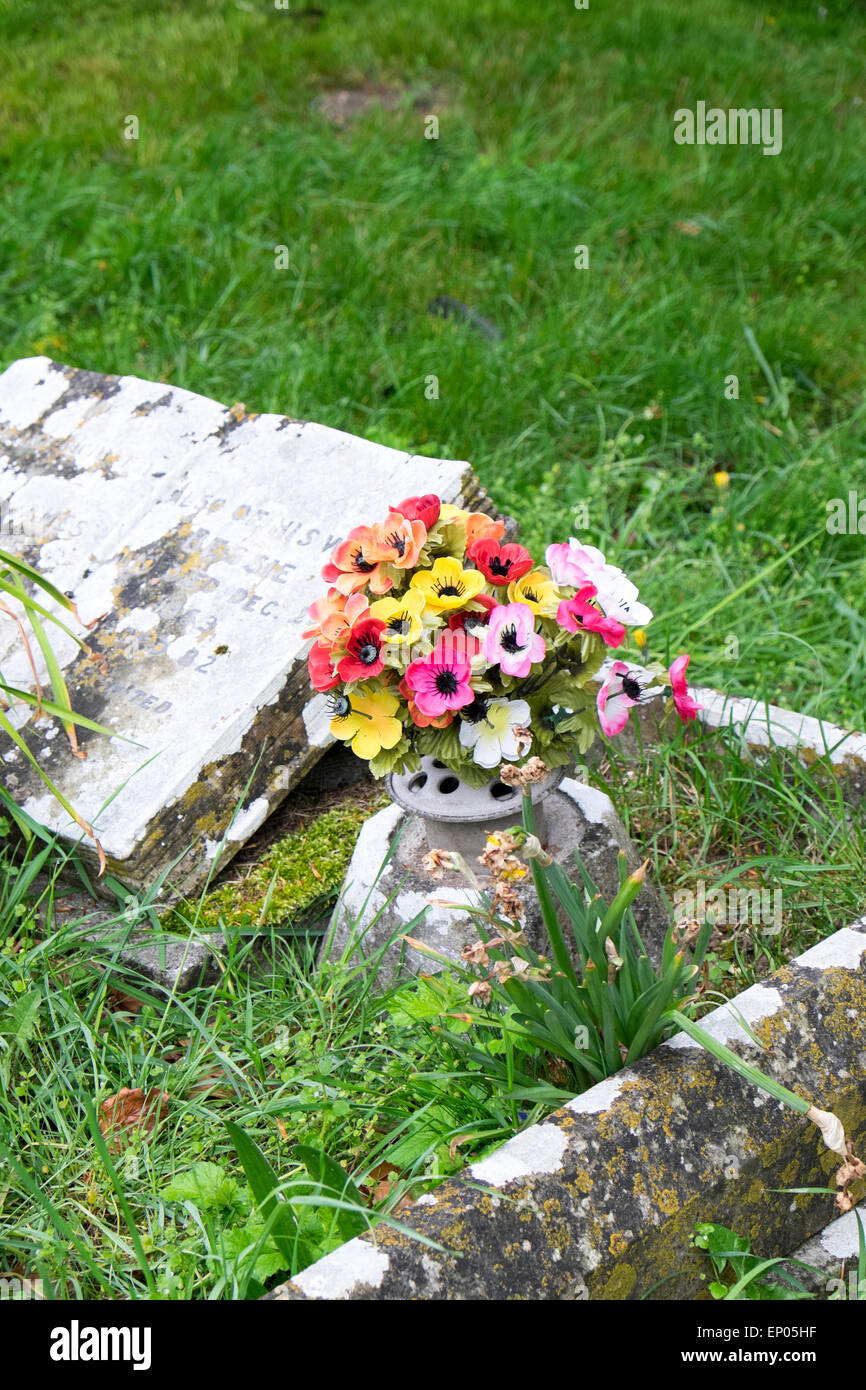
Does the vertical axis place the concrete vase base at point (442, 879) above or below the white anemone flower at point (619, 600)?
below

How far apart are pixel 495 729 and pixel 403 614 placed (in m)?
0.23

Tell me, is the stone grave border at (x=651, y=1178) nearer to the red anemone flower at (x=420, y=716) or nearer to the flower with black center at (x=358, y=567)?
the red anemone flower at (x=420, y=716)

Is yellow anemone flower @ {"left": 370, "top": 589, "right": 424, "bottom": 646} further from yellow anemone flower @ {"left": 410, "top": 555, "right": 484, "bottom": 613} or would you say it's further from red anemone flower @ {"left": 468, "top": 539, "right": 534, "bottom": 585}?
red anemone flower @ {"left": 468, "top": 539, "right": 534, "bottom": 585}

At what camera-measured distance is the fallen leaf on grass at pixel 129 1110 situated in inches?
70.7

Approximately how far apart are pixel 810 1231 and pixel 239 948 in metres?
1.05

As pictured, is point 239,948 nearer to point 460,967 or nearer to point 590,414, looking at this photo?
point 460,967

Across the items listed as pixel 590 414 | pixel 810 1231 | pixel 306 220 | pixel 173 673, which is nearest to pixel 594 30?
pixel 306 220

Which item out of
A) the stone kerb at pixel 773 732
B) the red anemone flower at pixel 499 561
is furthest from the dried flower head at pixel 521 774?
the stone kerb at pixel 773 732

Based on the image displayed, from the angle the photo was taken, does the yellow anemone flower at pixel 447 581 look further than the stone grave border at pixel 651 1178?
Yes

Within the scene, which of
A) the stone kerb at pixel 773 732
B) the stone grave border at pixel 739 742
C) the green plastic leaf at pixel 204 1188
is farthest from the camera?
the stone kerb at pixel 773 732

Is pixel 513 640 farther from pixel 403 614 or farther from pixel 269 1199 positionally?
pixel 269 1199

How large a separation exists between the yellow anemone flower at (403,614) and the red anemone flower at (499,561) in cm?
13

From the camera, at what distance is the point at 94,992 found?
79.0 inches

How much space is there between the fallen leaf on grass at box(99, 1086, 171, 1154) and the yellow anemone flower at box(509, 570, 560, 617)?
0.96 meters
